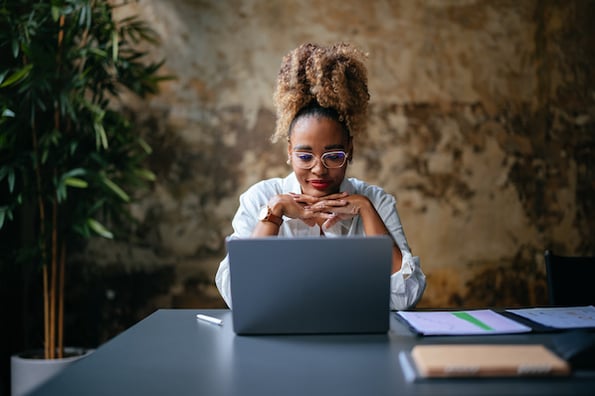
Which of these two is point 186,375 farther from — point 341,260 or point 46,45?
point 46,45

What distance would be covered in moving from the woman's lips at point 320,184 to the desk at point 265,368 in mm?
778

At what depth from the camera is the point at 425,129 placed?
3.71 m

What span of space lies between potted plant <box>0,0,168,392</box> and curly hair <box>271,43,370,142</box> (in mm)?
1205

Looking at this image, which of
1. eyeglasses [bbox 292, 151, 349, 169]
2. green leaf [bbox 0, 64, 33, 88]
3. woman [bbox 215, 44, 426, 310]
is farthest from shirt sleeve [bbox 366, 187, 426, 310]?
green leaf [bbox 0, 64, 33, 88]

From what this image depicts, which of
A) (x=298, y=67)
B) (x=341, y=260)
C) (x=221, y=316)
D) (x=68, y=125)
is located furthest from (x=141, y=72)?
(x=341, y=260)

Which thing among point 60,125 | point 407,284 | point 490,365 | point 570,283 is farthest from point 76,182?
point 490,365

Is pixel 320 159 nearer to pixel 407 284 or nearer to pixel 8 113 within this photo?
pixel 407 284

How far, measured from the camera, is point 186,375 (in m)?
1.12

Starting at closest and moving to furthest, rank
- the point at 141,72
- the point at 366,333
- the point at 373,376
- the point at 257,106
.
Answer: the point at 373,376 < the point at 366,333 < the point at 141,72 < the point at 257,106

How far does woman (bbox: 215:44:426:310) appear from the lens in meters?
2.09

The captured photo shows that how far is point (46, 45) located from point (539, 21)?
301 cm

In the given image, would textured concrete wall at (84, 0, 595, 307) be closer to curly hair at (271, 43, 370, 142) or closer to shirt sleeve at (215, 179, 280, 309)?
shirt sleeve at (215, 179, 280, 309)

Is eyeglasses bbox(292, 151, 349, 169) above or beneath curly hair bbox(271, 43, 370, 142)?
beneath

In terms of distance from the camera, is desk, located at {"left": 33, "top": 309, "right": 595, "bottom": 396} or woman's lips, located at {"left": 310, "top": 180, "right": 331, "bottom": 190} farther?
woman's lips, located at {"left": 310, "top": 180, "right": 331, "bottom": 190}
